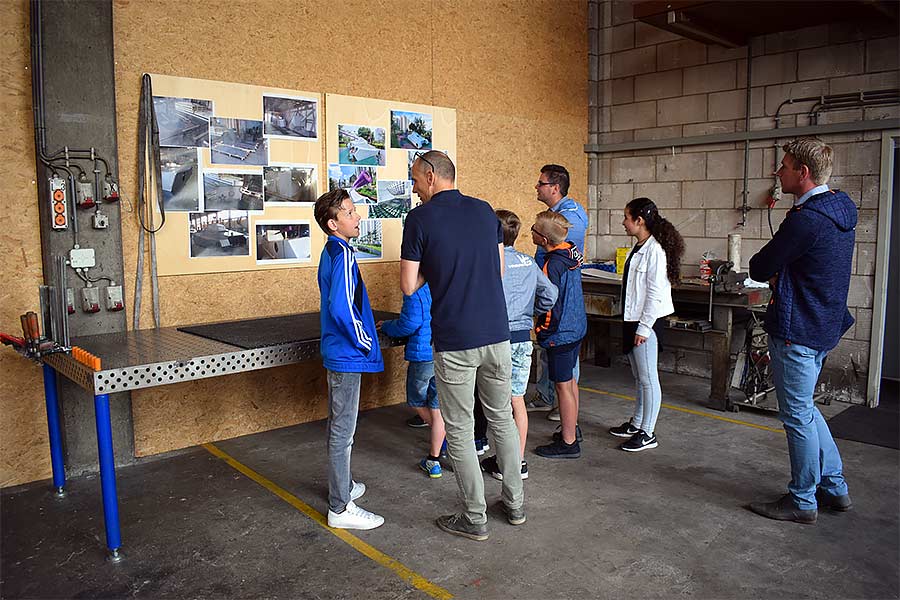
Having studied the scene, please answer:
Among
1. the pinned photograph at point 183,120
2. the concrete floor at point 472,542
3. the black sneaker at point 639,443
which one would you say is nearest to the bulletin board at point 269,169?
the pinned photograph at point 183,120

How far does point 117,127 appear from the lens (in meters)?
4.07

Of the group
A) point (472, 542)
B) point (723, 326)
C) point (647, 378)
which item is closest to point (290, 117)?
point (647, 378)

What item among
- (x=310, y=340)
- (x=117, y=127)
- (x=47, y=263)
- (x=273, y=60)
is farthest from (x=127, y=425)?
(x=273, y=60)

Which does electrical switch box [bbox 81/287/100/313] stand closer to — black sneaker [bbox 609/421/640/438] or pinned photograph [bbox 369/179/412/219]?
pinned photograph [bbox 369/179/412/219]

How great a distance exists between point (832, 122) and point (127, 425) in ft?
18.1

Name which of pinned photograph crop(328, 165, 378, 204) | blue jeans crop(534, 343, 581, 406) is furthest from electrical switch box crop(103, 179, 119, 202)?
blue jeans crop(534, 343, 581, 406)

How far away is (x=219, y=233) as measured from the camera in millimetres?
4484

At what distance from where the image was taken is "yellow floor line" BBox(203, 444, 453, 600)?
9.35 ft

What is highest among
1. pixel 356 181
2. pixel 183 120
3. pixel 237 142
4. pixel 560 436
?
pixel 183 120

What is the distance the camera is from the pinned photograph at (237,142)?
Result: 4.41 metres

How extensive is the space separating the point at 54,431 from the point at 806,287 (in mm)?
3808

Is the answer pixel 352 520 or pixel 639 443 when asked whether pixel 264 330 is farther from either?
pixel 639 443

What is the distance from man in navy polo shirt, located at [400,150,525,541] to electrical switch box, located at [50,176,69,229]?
2015 mm

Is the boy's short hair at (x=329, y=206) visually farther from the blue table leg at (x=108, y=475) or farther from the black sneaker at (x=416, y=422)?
the black sneaker at (x=416, y=422)
